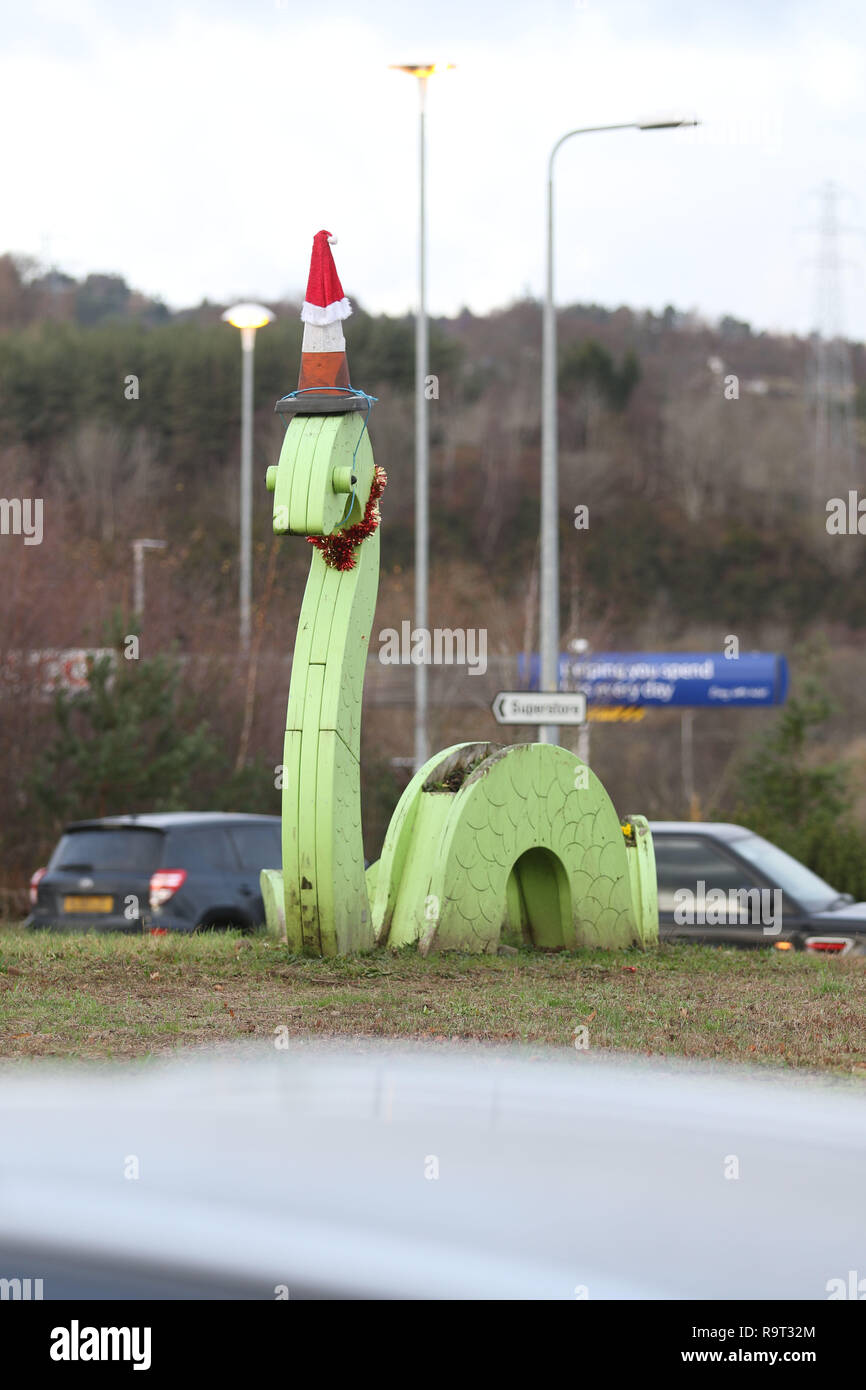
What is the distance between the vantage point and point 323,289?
8531mm

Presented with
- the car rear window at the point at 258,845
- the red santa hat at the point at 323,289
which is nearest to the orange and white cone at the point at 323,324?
the red santa hat at the point at 323,289

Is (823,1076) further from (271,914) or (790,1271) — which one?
(271,914)

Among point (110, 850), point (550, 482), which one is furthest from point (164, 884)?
point (550, 482)

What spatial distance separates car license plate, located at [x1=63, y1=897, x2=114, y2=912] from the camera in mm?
13281

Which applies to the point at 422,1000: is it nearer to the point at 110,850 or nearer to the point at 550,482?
the point at 110,850

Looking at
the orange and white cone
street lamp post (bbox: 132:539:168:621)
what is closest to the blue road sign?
street lamp post (bbox: 132:539:168:621)

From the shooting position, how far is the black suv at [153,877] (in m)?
13.1

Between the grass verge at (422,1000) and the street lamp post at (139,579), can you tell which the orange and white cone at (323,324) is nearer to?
the grass verge at (422,1000)

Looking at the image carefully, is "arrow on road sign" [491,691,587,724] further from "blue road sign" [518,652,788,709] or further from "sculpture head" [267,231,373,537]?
"blue road sign" [518,652,788,709]

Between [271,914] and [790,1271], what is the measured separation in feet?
24.5

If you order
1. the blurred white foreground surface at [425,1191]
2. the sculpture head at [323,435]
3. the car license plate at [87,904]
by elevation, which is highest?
the sculpture head at [323,435]

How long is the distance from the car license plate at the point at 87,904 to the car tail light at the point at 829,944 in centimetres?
537

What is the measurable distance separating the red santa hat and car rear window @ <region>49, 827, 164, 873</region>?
583 cm

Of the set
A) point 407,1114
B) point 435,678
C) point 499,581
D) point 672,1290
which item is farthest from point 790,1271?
point 499,581
